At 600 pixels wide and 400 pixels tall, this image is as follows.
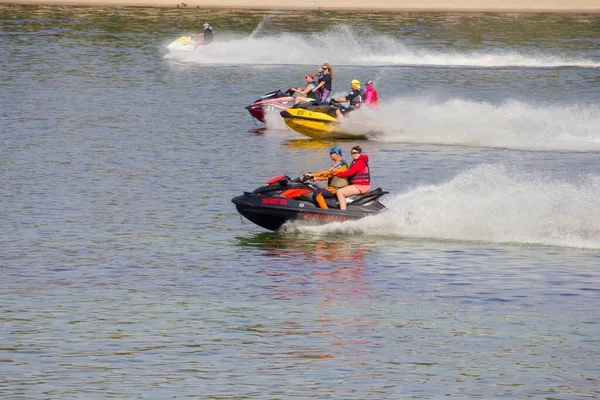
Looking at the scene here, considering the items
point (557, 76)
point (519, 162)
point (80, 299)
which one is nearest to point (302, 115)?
point (519, 162)

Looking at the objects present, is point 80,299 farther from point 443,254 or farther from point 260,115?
point 260,115

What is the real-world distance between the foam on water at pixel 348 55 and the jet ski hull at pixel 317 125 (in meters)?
26.4

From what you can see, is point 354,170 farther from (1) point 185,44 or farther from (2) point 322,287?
(1) point 185,44

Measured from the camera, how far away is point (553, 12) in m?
95.2

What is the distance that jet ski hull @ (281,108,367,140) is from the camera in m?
38.1

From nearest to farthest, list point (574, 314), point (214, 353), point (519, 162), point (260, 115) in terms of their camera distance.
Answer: point (214, 353) → point (574, 314) → point (519, 162) → point (260, 115)

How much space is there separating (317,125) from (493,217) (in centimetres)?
1413

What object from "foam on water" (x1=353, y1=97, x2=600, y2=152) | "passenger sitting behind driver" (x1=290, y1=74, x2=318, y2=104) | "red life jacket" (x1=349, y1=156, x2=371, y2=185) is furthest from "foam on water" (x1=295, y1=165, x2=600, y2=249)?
"passenger sitting behind driver" (x1=290, y1=74, x2=318, y2=104)

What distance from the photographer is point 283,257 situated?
74.5 feet

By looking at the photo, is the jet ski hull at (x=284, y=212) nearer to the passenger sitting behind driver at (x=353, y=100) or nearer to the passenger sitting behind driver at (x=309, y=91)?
the passenger sitting behind driver at (x=353, y=100)

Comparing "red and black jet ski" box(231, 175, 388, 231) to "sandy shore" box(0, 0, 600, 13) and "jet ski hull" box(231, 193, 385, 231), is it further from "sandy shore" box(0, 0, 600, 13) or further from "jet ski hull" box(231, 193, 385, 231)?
"sandy shore" box(0, 0, 600, 13)

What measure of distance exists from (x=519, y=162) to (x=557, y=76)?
26.1 meters

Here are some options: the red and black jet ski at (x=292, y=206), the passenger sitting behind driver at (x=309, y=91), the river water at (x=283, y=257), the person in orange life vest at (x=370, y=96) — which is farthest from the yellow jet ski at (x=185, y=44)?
the red and black jet ski at (x=292, y=206)

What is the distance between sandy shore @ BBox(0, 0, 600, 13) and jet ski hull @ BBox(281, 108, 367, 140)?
183 feet
